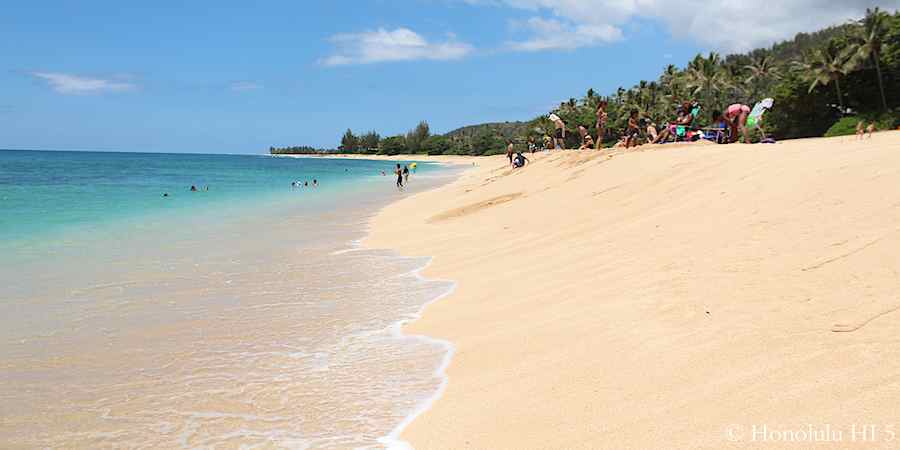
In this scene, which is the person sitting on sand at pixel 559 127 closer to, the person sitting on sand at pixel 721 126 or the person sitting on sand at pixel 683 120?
the person sitting on sand at pixel 683 120

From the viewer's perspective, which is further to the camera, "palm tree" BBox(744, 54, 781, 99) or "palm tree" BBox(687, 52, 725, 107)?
"palm tree" BBox(744, 54, 781, 99)

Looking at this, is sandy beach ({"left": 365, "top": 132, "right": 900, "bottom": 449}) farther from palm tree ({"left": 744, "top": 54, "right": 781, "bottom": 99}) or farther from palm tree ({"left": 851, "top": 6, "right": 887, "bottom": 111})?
palm tree ({"left": 744, "top": 54, "right": 781, "bottom": 99})

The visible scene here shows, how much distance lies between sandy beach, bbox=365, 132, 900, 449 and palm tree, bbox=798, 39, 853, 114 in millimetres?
39816

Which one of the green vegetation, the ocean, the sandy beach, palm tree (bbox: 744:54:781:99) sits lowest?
the ocean

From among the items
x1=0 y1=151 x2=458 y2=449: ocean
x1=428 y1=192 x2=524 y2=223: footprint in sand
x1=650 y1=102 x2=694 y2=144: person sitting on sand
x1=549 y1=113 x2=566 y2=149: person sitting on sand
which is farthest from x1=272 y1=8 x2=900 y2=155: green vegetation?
x1=0 y1=151 x2=458 y2=449: ocean

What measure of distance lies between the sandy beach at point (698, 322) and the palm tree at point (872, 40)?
39831mm

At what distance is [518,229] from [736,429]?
23.5 ft

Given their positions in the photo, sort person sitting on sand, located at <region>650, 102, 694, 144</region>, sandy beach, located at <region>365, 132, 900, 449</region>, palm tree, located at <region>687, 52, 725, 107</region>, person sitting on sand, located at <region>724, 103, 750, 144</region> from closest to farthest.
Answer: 1. sandy beach, located at <region>365, 132, 900, 449</region>
2. person sitting on sand, located at <region>724, 103, 750, 144</region>
3. person sitting on sand, located at <region>650, 102, 694, 144</region>
4. palm tree, located at <region>687, 52, 725, 107</region>

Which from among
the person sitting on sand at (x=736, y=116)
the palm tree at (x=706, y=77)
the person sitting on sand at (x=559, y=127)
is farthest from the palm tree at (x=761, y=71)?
the person sitting on sand at (x=736, y=116)

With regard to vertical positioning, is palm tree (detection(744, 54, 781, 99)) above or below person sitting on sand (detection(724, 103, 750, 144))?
above

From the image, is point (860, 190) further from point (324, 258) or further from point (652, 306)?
point (324, 258)

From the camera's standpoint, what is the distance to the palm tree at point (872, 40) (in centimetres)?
4044

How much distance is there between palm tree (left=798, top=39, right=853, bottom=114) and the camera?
1634 inches

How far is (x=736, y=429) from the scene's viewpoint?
2.89 m
